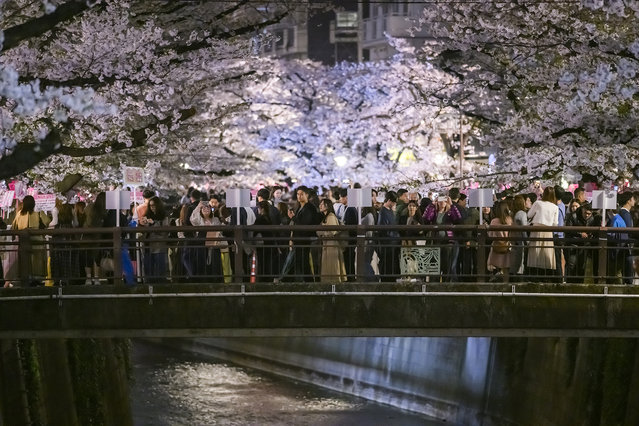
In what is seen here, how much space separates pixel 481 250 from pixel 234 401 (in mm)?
12388

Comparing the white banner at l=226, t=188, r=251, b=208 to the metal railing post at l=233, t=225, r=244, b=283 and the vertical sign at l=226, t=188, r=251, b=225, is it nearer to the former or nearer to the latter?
the vertical sign at l=226, t=188, r=251, b=225

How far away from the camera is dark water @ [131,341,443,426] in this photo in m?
26.0

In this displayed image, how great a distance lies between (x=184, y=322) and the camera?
54.1 ft

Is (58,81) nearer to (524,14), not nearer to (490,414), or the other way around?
(524,14)

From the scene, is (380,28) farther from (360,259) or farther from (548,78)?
(360,259)

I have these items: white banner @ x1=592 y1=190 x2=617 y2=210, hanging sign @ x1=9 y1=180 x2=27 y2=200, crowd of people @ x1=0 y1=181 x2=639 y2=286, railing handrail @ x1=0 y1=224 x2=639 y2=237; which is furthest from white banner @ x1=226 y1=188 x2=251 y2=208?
hanging sign @ x1=9 y1=180 x2=27 y2=200

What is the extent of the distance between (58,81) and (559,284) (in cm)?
886

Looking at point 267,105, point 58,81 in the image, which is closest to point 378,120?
point 267,105

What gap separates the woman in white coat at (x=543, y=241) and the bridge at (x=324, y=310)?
3.33 feet

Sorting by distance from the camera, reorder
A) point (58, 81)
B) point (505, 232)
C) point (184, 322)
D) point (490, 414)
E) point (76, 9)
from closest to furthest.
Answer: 1. point (76, 9)
2. point (184, 322)
3. point (505, 232)
4. point (58, 81)
5. point (490, 414)

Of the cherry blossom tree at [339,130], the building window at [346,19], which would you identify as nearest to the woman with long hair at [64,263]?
the cherry blossom tree at [339,130]

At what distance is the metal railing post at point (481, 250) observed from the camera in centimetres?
1684

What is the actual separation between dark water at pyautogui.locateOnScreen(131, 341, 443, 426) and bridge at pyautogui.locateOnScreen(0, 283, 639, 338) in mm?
8878

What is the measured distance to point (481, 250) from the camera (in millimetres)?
16922
